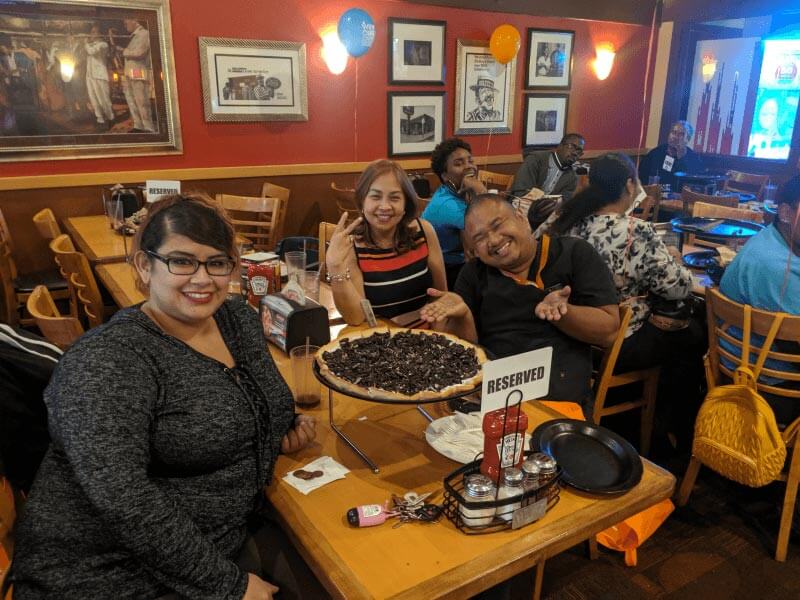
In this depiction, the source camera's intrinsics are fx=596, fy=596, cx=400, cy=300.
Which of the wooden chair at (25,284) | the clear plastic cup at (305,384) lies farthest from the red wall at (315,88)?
the clear plastic cup at (305,384)

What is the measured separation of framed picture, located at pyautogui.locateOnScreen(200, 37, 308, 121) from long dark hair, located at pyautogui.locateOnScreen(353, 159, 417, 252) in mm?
2712

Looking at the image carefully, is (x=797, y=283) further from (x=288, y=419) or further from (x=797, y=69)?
(x=797, y=69)

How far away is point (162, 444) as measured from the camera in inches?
44.4

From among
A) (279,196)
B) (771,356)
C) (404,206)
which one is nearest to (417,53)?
(279,196)

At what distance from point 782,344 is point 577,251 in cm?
81

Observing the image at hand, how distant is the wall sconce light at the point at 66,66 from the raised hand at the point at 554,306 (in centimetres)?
376

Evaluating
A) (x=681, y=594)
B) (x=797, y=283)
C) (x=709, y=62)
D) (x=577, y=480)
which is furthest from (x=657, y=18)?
(x=577, y=480)

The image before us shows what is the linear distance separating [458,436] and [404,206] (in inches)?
46.9

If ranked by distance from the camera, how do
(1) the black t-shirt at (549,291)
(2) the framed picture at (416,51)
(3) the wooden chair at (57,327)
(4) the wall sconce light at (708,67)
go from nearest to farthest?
(3) the wooden chair at (57,327), (1) the black t-shirt at (549,291), (2) the framed picture at (416,51), (4) the wall sconce light at (708,67)

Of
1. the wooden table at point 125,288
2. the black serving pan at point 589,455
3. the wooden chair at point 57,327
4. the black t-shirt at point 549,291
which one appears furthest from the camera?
the wooden table at point 125,288

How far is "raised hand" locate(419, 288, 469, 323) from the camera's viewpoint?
1.82 m

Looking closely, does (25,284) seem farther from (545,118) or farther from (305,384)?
(545,118)

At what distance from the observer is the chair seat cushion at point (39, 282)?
11.5ft

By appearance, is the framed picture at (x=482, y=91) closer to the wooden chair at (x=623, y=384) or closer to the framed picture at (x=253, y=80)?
the framed picture at (x=253, y=80)
